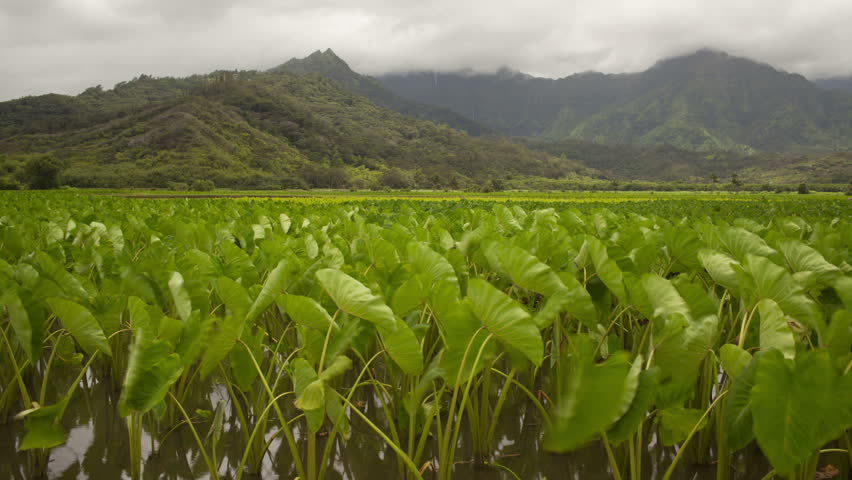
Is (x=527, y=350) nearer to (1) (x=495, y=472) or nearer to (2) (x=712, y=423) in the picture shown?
(1) (x=495, y=472)

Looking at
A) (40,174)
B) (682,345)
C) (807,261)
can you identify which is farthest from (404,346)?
(40,174)

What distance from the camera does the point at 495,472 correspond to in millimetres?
1947

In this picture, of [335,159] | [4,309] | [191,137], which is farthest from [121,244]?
[335,159]

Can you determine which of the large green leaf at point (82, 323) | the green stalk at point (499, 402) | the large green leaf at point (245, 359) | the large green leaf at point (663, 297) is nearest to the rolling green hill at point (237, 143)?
the large green leaf at point (82, 323)

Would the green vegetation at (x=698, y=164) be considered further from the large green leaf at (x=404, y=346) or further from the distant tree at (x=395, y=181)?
the large green leaf at (x=404, y=346)

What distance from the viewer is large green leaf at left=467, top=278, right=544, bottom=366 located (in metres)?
1.19

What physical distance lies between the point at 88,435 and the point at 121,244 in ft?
5.16

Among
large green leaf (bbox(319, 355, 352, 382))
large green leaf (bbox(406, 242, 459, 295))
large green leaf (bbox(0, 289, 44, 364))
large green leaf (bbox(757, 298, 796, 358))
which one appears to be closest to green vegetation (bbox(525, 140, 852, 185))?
large green leaf (bbox(757, 298, 796, 358))

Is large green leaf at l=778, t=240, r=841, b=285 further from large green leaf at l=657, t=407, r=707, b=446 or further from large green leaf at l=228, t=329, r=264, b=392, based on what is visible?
large green leaf at l=228, t=329, r=264, b=392

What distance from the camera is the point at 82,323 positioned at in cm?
152

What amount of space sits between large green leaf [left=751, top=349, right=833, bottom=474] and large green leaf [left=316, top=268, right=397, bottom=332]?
84cm

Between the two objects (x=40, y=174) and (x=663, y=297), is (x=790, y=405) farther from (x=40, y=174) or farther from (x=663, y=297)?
(x=40, y=174)

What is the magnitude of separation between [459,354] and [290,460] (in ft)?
3.56

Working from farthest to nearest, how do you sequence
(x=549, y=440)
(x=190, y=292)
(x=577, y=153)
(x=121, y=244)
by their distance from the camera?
(x=577, y=153) < (x=121, y=244) < (x=190, y=292) < (x=549, y=440)
